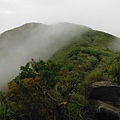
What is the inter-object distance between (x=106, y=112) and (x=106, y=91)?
2192 millimetres

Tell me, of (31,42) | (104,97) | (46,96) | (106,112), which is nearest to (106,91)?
(104,97)

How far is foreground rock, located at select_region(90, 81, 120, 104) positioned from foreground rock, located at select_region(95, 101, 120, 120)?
39.9 inches

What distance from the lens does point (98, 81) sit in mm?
26234

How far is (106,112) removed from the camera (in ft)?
75.1

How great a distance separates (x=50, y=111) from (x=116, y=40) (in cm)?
3974

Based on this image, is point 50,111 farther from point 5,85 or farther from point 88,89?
point 5,85

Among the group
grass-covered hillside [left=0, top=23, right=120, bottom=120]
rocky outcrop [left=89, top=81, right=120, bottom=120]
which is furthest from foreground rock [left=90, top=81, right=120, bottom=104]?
grass-covered hillside [left=0, top=23, right=120, bottom=120]

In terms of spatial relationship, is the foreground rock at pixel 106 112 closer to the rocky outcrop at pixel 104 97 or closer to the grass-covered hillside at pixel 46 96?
the rocky outcrop at pixel 104 97

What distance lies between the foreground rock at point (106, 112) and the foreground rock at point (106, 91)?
101cm

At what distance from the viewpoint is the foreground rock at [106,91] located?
24.4 metres

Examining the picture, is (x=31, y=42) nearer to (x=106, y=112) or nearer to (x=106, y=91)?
(x=106, y=91)

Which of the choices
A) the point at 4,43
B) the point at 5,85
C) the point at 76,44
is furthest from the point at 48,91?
the point at 4,43

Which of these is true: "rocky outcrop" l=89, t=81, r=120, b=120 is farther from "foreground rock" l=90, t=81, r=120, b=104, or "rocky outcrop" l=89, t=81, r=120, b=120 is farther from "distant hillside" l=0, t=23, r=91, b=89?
"distant hillside" l=0, t=23, r=91, b=89

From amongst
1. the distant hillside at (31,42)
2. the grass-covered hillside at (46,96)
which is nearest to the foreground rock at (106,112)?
the grass-covered hillside at (46,96)
